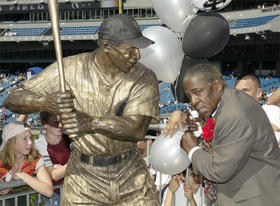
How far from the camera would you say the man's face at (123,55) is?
6.64 feet

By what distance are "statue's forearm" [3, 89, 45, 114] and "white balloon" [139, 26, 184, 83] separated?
146 centimetres

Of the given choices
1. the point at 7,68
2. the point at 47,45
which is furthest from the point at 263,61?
the point at 7,68

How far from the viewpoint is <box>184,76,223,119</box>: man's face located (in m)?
2.11

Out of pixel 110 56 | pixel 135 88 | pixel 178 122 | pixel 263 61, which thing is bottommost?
pixel 263 61

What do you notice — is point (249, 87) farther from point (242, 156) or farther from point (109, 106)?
point (109, 106)

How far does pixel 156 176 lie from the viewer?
401 centimetres

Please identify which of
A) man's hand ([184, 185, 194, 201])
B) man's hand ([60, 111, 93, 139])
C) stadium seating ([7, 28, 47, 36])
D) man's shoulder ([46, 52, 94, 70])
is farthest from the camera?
stadium seating ([7, 28, 47, 36])

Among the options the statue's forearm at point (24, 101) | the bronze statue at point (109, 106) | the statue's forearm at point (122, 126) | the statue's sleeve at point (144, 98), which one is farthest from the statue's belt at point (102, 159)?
the statue's forearm at point (24, 101)

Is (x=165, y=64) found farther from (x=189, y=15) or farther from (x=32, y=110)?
(x=32, y=110)

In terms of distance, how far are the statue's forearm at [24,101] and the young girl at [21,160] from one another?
0.75 metres

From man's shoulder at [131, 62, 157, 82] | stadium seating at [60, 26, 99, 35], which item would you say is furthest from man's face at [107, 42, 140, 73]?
stadium seating at [60, 26, 99, 35]

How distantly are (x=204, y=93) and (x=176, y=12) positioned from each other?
174 centimetres

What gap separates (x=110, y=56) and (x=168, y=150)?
1.23m

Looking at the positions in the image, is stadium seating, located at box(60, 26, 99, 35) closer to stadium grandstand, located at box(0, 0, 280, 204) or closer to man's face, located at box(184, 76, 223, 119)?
stadium grandstand, located at box(0, 0, 280, 204)
